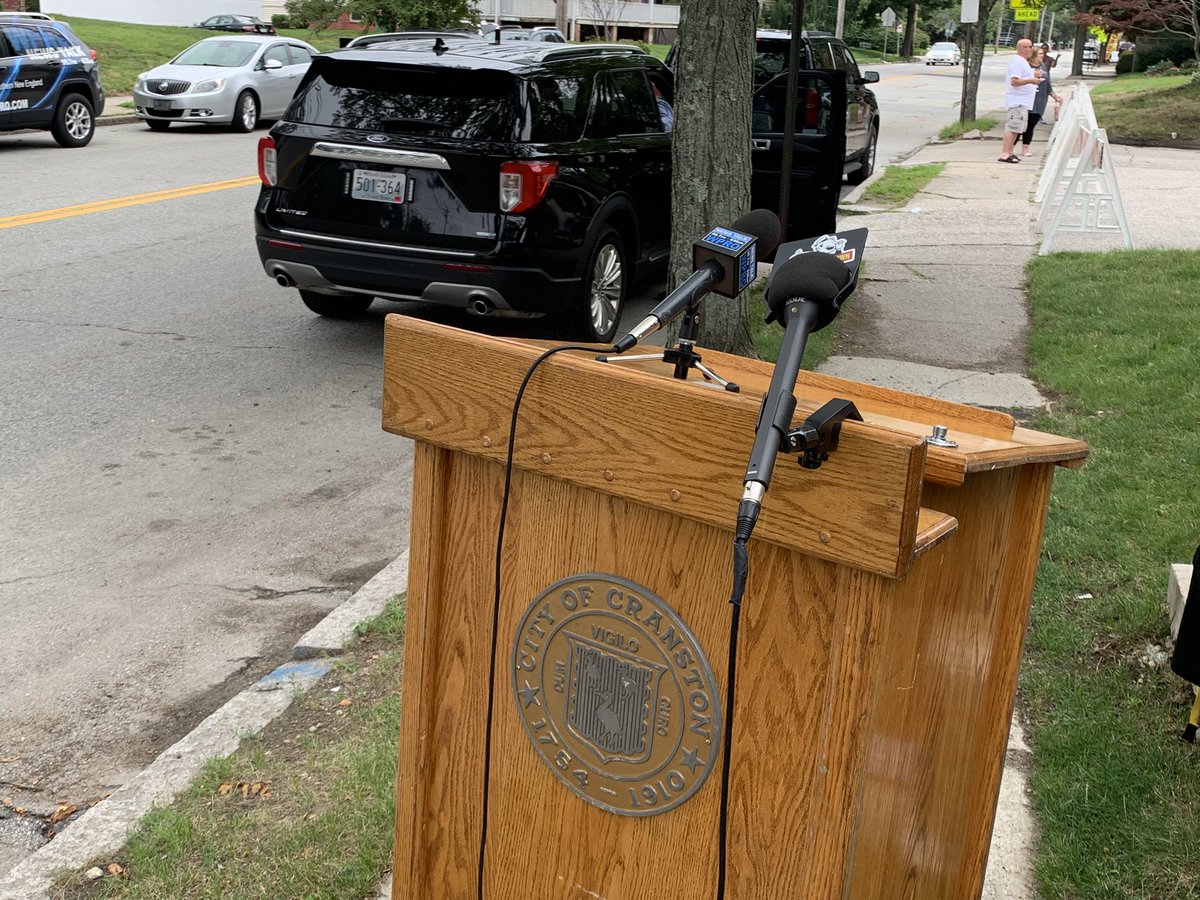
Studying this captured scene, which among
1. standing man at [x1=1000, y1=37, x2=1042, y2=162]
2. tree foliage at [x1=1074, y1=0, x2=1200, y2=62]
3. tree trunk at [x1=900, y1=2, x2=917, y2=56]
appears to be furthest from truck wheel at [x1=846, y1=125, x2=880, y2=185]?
A: tree trunk at [x1=900, y1=2, x2=917, y2=56]

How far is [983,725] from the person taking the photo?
7.98 feet

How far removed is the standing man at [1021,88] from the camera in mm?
18141

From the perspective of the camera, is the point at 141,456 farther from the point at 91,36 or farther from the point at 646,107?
the point at 91,36

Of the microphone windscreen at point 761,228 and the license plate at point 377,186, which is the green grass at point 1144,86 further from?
the microphone windscreen at point 761,228

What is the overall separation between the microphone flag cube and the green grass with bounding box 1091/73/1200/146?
22.5m

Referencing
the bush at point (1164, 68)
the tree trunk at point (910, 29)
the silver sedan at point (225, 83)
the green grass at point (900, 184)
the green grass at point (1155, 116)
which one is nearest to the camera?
the green grass at point (900, 184)

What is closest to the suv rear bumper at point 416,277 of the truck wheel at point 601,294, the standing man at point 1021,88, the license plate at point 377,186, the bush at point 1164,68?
the truck wheel at point 601,294

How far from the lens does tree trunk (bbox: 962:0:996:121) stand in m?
26.2

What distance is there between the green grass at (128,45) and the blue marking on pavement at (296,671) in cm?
2435

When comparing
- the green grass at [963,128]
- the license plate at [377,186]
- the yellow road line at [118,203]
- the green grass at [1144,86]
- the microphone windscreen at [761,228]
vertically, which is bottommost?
the yellow road line at [118,203]

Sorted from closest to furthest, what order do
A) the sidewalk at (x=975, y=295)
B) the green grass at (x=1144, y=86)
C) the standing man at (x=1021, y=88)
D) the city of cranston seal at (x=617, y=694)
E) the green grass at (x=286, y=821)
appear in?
the city of cranston seal at (x=617, y=694) → the green grass at (x=286, y=821) → the sidewalk at (x=975, y=295) → the standing man at (x=1021, y=88) → the green grass at (x=1144, y=86)

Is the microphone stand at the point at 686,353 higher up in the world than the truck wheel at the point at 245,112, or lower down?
higher up

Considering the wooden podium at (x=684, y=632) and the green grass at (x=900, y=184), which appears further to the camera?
the green grass at (x=900, y=184)

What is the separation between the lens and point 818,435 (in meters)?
1.61
